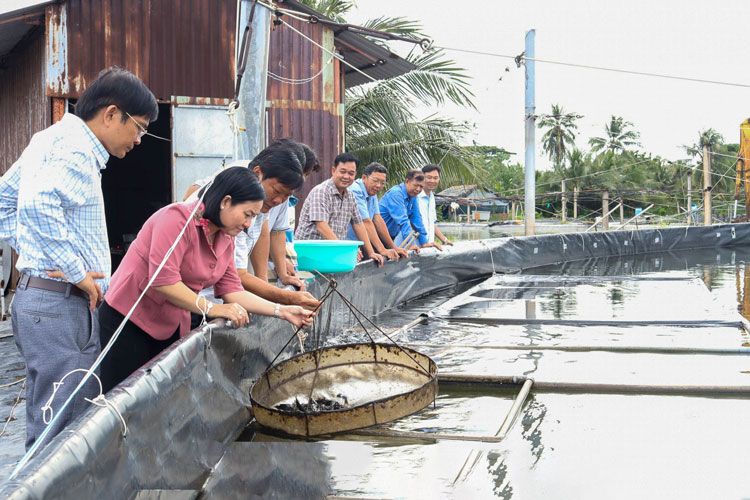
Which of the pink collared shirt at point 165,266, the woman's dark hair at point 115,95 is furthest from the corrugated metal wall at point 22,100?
the woman's dark hair at point 115,95

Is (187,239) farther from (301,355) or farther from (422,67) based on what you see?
(422,67)

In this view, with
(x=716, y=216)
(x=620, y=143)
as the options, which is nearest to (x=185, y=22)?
(x=716, y=216)

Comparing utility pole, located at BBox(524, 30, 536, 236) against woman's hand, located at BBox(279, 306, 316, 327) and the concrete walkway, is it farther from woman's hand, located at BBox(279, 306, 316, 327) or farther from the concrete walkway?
woman's hand, located at BBox(279, 306, 316, 327)

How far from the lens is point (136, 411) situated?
212 cm

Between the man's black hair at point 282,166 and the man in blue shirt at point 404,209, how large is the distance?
4.30 metres

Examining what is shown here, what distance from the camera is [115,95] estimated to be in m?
2.40

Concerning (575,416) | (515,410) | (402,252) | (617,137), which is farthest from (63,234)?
(617,137)

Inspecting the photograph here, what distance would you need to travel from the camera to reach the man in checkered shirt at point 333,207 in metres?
5.72

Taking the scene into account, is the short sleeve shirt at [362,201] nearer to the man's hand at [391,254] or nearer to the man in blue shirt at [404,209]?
the man's hand at [391,254]

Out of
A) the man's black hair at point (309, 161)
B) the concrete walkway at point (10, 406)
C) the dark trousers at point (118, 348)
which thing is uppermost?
the man's black hair at point (309, 161)

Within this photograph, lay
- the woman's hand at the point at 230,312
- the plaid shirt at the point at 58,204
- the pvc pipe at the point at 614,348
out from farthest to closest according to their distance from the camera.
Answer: the pvc pipe at the point at 614,348 < the woman's hand at the point at 230,312 < the plaid shirt at the point at 58,204

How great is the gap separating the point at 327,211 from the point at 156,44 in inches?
145

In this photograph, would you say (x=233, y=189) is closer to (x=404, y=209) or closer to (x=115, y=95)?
(x=115, y=95)

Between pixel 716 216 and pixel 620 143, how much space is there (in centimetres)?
2203
